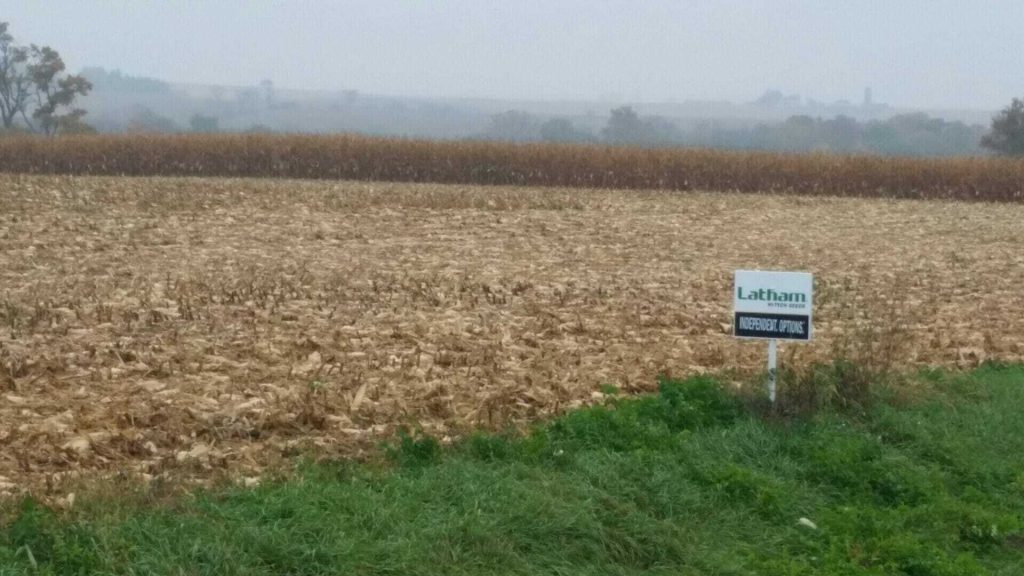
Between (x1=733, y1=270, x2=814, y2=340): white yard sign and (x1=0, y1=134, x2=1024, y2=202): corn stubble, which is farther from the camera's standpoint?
(x1=0, y1=134, x2=1024, y2=202): corn stubble

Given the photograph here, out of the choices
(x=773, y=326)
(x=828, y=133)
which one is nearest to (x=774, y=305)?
(x=773, y=326)

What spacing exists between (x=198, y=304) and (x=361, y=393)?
4160 millimetres

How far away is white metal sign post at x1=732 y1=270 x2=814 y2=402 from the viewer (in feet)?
26.7

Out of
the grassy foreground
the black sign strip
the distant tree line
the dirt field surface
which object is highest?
the distant tree line

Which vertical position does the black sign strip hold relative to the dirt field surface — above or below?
above

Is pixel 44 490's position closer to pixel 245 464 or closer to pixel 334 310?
pixel 245 464

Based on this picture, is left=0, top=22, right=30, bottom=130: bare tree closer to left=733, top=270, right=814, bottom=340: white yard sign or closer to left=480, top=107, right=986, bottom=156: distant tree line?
left=480, top=107, right=986, bottom=156: distant tree line

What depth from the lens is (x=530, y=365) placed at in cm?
950

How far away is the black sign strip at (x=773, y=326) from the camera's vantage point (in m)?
8.16

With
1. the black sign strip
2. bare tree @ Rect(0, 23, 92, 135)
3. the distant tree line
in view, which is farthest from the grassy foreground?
the distant tree line

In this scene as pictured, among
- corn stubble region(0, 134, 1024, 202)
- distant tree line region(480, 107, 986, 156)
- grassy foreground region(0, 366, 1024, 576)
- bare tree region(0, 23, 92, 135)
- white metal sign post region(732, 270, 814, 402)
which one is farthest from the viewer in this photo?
distant tree line region(480, 107, 986, 156)

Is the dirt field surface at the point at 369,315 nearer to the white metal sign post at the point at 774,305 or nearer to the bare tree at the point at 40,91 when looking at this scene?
the white metal sign post at the point at 774,305

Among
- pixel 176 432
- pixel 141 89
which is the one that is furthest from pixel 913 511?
pixel 141 89

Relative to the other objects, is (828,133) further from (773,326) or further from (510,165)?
(773,326)
